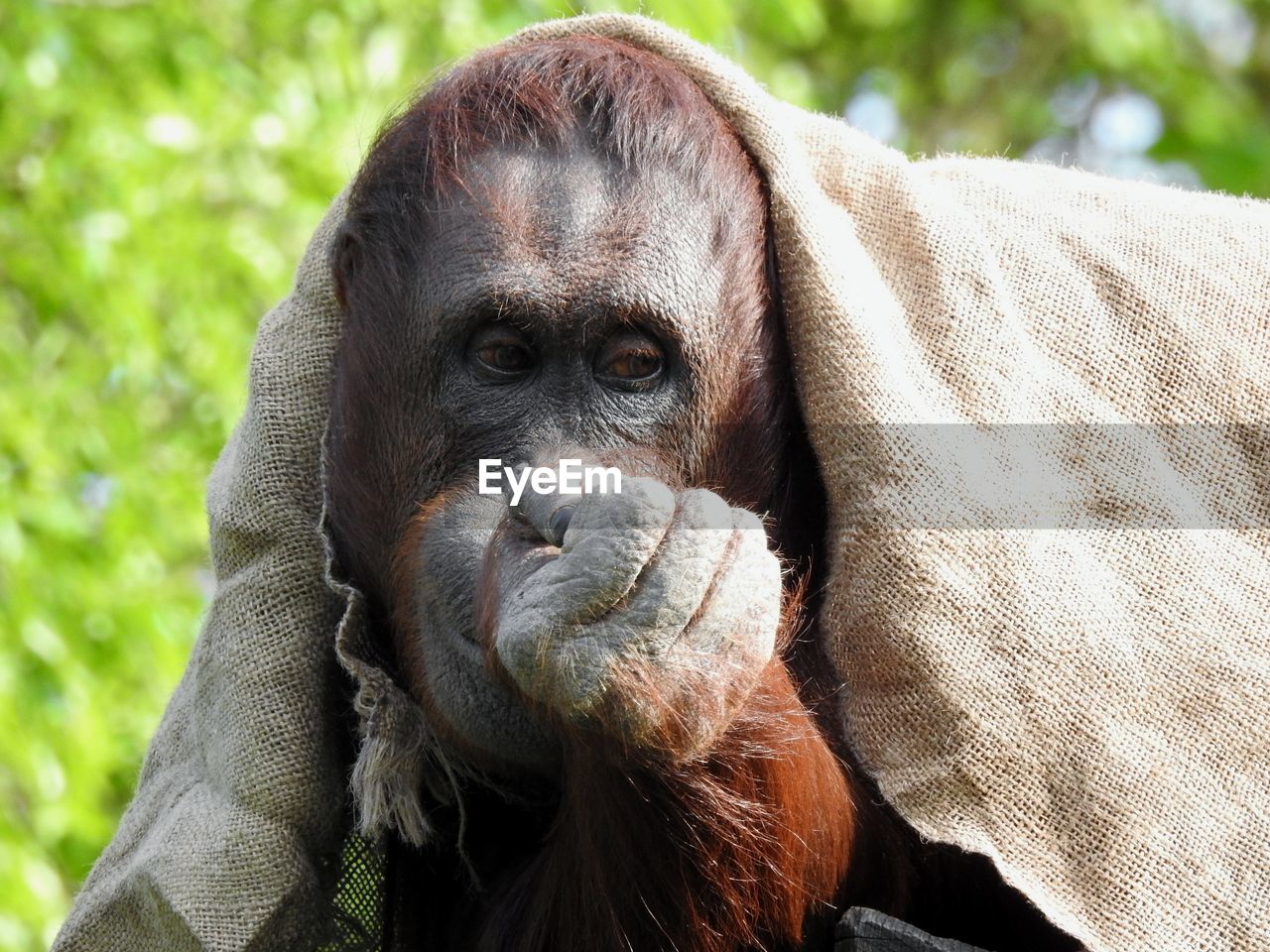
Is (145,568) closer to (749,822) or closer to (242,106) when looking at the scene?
(242,106)

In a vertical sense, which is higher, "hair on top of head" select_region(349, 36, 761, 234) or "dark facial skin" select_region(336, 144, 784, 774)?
"hair on top of head" select_region(349, 36, 761, 234)

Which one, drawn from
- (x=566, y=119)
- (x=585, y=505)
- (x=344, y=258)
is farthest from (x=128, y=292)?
(x=585, y=505)

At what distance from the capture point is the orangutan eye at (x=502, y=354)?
2242 millimetres

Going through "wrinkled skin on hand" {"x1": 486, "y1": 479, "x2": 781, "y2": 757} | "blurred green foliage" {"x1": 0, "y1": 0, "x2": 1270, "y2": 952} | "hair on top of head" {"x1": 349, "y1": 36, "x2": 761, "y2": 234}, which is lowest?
"blurred green foliage" {"x1": 0, "y1": 0, "x2": 1270, "y2": 952}

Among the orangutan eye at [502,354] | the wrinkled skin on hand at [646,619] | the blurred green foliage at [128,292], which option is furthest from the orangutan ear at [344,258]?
the blurred green foliage at [128,292]

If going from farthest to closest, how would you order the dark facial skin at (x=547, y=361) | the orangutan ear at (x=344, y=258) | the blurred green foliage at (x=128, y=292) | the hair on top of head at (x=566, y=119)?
the blurred green foliage at (x=128, y=292)
the orangutan ear at (x=344, y=258)
the hair on top of head at (x=566, y=119)
the dark facial skin at (x=547, y=361)

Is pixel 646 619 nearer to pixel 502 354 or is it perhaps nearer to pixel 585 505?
pixel 585 505

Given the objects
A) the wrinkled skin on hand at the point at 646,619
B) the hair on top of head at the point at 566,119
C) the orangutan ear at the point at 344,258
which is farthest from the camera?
the orangutan ear at the point at 344,258

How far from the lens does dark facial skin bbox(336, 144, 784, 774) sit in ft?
7.20

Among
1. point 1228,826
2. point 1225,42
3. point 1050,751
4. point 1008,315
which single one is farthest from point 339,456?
point 1225,42

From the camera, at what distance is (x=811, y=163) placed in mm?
2430

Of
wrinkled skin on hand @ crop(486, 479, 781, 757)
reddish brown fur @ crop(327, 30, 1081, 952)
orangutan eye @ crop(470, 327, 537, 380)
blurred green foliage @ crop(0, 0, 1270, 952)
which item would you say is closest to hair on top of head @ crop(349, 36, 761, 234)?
reddish brown fur @ crop(327, 30, 1081, 952)

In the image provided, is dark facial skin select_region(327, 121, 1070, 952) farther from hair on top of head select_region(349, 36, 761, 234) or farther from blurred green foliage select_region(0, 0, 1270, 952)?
blurred green foliage select_region(0, 0, 1270, 952)

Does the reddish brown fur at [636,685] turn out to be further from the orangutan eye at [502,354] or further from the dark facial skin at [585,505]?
the orangutan eye at [502,354]
